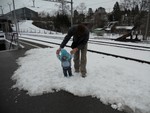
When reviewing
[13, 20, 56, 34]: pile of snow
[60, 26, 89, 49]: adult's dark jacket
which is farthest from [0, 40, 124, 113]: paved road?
[13, 20, 56, 34]: pile of snow

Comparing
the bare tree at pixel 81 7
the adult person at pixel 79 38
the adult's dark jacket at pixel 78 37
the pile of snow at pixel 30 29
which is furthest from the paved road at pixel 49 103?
the bare tree at pixel 81 7

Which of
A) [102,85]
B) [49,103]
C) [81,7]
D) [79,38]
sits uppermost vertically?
[81,7]

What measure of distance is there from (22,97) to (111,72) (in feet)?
9.29

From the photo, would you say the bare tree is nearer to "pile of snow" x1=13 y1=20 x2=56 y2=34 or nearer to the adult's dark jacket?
"pile of snow" x1=13 y1=20 x2=56 y2=34

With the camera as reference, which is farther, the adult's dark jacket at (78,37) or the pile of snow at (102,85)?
the adult's dark jacket at (78,37)

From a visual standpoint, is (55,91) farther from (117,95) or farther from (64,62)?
(117,95)

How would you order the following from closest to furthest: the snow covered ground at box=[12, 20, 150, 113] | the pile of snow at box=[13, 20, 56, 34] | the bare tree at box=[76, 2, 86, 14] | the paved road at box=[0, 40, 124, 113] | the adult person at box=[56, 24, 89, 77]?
the paved road at box=[0, 40, 124, 113] < the snow covered ground at box=[12, 20, 150, 113] < the adult person at box=[56, 24, 89, 77] < the pile of snow at box=[13, 20, 56, 34] < the bare tree at box=[76, 2, 86, 14]

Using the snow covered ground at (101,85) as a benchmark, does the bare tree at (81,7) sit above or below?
above

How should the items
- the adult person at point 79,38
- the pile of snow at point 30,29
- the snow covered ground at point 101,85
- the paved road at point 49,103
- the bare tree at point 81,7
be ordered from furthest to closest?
the bare tree at point 81,7
the pile of snow at point 30,29
the adult person at point 79,38
the snow covered ground at point 101,85
the paved road at point 49,103

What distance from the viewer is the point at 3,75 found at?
4758 millimetres

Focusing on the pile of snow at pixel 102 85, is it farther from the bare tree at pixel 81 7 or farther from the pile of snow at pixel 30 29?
the bare tree at pixel 81 7

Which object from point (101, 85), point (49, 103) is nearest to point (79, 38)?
point (101, 85)

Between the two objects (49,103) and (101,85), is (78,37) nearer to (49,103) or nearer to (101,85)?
(101,85)

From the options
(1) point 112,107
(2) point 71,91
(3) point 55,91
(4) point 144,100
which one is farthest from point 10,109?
(4) point 144,100
